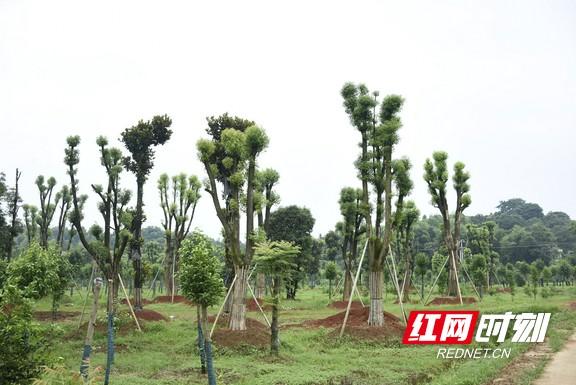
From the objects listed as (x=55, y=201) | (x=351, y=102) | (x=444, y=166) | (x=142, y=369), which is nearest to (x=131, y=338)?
(x=142, y=369)

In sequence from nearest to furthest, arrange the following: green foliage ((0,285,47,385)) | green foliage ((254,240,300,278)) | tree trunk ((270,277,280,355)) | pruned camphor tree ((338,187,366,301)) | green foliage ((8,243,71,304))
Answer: green foliage ((0,285,47,385)) < green foliage ((8,243,71,304)) < green foliage ((254,240,300,278)) < tree trunk ((270,277,280,355)) < pruned camphor tree ((338,187,366,301))

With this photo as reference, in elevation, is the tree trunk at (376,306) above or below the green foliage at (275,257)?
below

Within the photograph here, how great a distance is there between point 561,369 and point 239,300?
39.6 feet

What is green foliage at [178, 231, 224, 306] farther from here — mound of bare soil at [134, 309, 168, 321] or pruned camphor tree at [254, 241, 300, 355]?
mound of bare soil at [134, 309, 168, 321]

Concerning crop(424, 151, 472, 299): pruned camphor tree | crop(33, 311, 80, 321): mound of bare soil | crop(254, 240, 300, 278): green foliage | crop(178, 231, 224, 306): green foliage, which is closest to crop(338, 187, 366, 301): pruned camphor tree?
crop(424, 151, 472, 299): pruned camphor tree

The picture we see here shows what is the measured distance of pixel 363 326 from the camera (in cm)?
2197

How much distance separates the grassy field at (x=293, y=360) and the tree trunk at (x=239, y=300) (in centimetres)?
159

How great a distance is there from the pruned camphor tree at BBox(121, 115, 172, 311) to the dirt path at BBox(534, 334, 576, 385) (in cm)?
2206

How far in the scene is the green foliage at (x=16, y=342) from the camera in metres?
7.48

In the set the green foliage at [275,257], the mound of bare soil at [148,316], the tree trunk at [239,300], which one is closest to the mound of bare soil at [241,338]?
the tree trunk at [239,300]

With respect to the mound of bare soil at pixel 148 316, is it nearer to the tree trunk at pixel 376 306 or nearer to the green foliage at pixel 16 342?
the tree trunk at pixel 376 306

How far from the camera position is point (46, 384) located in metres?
7.47

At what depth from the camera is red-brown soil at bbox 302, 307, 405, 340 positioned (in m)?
20.9

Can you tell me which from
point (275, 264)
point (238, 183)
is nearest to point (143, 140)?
point (238, 183)
